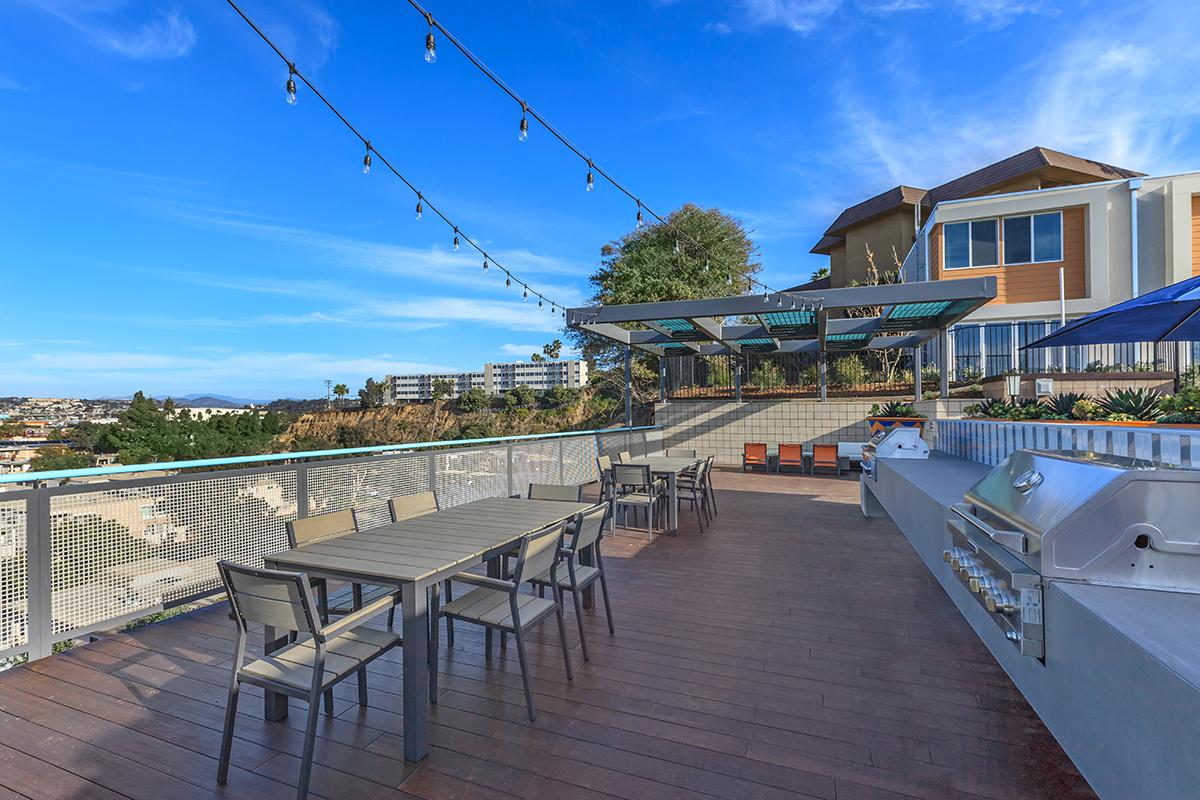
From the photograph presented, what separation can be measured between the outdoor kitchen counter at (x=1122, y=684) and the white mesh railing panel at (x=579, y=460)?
6.98 meters

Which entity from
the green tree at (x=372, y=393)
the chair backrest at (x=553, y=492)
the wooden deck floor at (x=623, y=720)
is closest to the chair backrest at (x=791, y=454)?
the wooden deck floor at (x=623, y=720)

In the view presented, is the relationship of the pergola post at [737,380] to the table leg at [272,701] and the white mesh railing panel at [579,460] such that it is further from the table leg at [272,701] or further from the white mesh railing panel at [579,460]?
the table leg at [272,701]

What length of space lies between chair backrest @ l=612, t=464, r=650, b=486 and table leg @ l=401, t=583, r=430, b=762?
12.7ft

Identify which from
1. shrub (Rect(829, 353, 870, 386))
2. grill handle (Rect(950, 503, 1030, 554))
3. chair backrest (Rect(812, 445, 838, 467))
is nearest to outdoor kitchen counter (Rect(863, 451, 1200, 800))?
grill handle (Rect(950, 503, 1030, 554))

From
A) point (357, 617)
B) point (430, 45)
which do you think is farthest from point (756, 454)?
point (357, 617)

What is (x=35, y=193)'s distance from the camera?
2062cm

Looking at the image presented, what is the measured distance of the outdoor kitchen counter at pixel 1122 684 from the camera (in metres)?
1.03

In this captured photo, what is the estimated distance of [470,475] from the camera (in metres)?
6.27

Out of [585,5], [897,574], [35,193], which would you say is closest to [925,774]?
[897,574]

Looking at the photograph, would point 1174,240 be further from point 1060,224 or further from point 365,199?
point 365,199

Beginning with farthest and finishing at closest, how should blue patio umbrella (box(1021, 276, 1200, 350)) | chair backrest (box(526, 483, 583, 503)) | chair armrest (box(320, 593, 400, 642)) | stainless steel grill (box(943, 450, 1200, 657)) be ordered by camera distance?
chair backrest (box(526, 483, 583, 503)), blue patio umbrella (box(1021, 276, 1200, 350)), chair armrest (box(320, 593, 400, 642)), stainless steel grill (box(943, 450, 1200, 657))

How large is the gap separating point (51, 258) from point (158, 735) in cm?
3805

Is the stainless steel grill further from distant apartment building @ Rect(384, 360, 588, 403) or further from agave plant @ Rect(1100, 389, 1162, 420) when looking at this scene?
distant apartment building @ Rect(384, 360, 588, 403)

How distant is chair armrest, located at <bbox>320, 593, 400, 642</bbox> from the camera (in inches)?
83.7
